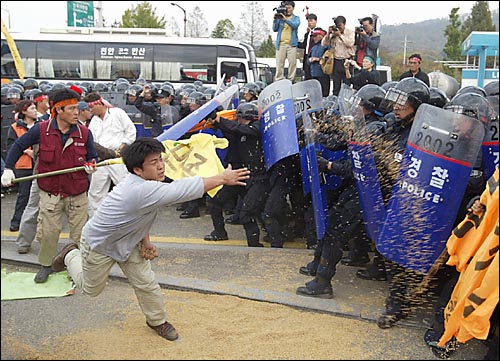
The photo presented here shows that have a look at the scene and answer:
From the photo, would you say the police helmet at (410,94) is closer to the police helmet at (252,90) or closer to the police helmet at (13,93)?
the police helmet at (252,90)

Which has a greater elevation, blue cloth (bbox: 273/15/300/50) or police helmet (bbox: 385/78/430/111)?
blue cloth (bbox: 273/15/300/50)

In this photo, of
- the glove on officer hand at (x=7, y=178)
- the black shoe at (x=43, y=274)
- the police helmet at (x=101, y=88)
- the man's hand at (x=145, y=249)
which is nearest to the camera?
the man's hand at (x=145, y=249)

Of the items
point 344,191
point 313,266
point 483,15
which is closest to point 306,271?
point 313,266

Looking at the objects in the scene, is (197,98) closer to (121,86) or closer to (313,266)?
(313,266)

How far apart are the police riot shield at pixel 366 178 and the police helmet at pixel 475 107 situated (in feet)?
2.31

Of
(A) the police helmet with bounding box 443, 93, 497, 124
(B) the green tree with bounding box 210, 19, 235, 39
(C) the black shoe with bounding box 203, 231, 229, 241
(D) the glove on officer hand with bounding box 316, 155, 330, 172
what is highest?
(B) the green tree with bounding box 210, 19, 235, 39

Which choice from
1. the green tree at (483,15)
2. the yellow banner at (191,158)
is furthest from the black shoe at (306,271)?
the green tree at (483,15)

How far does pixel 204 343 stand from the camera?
12.2ft

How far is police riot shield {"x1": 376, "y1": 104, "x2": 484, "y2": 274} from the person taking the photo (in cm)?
354

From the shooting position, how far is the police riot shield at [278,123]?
5141mm

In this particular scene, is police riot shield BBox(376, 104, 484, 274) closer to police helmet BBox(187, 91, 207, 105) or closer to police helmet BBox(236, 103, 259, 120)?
police helmet BBox(236, 103, 259, 120)

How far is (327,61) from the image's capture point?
835 centimetres

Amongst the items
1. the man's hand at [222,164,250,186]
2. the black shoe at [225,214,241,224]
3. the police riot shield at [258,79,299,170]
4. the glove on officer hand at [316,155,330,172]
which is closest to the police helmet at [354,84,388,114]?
the police riot shield at [258,79,299,170]

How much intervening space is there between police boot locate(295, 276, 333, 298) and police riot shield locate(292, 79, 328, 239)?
39cm
